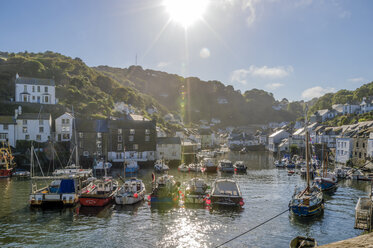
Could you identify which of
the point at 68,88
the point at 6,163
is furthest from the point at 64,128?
the point at 68,88

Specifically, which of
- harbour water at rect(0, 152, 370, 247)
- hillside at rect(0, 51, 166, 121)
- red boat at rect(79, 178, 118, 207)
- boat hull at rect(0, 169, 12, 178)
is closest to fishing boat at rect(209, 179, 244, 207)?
harbour water at rect(0, 152, 370, 247)

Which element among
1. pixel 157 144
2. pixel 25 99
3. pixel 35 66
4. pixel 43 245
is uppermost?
pixel 35 66

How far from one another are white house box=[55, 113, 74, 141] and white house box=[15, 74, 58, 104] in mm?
19913

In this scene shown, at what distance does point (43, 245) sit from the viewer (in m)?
24.2

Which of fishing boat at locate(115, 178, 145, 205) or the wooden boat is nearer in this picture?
the wooden boat

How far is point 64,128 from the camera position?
7938 cm

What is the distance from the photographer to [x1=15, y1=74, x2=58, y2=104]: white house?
3593 inches

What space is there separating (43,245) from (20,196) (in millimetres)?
20797

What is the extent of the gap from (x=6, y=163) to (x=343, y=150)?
8729cm

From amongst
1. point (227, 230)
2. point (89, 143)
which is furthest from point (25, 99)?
point (227, 230)

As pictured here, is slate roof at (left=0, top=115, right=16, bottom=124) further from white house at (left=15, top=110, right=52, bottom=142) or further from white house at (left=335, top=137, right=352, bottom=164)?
white house at (left=335, top=137, right=352, bottom=164)

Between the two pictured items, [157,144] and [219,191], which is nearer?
[219,191]

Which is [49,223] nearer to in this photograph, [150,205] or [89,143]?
[150,205]

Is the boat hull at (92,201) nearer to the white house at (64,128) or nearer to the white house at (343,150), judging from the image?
the white house at (64,128)
